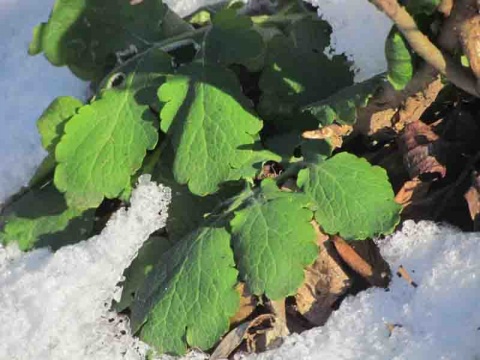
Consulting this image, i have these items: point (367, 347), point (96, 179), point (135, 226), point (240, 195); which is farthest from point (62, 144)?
point (367, 347)

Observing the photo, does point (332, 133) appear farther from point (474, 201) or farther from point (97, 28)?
point (97, 28)

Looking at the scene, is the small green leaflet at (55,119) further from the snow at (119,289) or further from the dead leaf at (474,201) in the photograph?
the dead leaf at (474,201)

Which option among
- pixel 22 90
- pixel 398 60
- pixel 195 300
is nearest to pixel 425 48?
pixel 398 60

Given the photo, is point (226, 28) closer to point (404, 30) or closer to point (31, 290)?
point (404, 30)

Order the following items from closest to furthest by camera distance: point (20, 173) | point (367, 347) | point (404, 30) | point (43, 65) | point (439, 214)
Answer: point (404, 30) < point (367, 347) < point (439, 214) < point (20, 173) < point (43, 65)

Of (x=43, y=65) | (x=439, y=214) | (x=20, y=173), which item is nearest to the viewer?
(x=439, y=214)

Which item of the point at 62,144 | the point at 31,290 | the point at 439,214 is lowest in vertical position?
the point at 31,290
